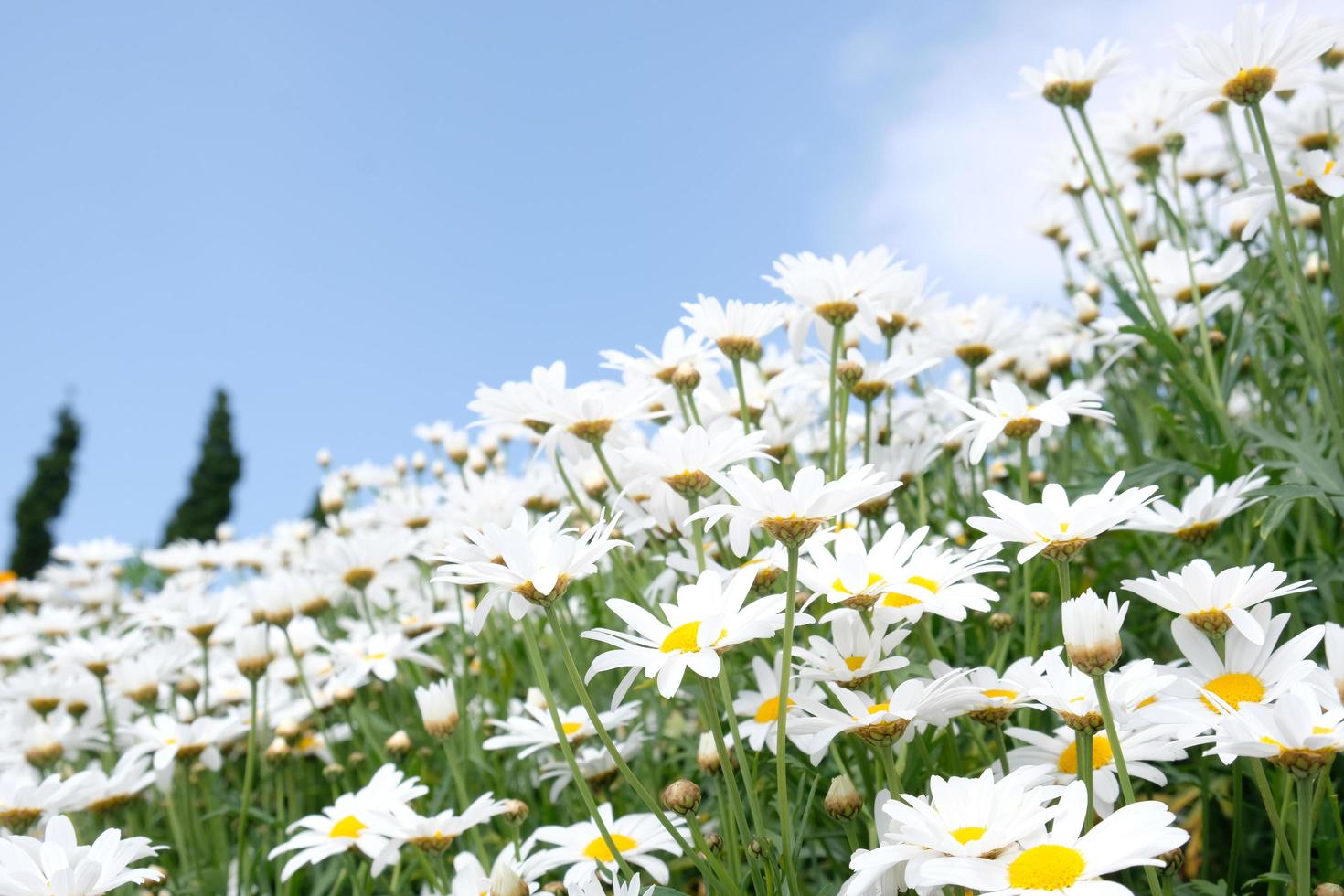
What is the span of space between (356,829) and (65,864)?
17.4 inches

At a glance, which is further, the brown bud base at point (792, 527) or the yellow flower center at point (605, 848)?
the yellow flower center at point (605, 848)

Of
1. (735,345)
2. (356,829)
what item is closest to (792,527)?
(735,345)

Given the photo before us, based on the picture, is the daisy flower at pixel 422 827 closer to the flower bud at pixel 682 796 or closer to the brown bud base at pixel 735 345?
the flower bud at pixel 682 796

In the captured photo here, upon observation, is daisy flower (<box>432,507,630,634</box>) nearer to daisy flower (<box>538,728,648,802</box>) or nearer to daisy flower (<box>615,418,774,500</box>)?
daisy flower (<box>615,418,774,500</box>)

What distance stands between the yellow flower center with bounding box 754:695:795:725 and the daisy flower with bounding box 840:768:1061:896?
1.55 feet

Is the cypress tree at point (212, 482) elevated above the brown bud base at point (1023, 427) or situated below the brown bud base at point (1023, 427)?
above

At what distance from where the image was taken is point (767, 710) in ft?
5.21


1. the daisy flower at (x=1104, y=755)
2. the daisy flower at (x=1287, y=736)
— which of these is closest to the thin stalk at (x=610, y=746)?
the daisy flower at (x=1104, y=755)

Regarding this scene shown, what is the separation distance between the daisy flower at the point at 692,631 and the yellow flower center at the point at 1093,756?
395 millimetres

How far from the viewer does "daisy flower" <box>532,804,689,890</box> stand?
151 centimetres

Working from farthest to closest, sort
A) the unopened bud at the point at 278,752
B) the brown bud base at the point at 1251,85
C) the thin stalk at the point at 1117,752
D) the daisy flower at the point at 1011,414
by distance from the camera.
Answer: the unopened bud at the point at 278,752 → the brown bud base at the point at 1251,85 → the daisy flower at the point at 1011,414 → the thin stalk at the point at 1117,752

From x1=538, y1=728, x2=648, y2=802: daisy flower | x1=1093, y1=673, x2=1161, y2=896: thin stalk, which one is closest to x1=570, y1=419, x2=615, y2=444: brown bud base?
x1=538, y1=728, x2=648, y2=802: daisy flower

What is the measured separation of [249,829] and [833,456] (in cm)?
197

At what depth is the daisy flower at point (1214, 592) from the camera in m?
1.24
